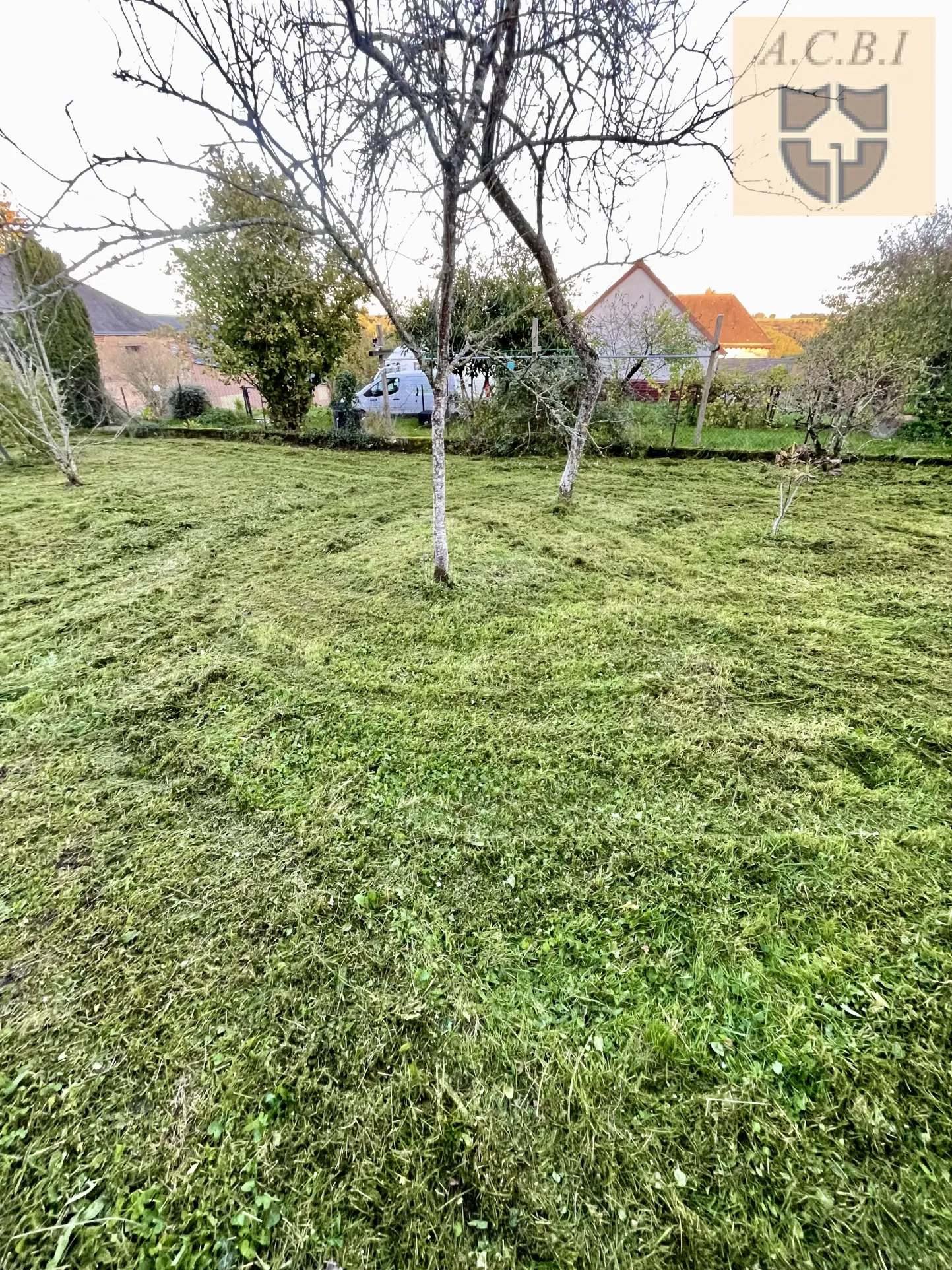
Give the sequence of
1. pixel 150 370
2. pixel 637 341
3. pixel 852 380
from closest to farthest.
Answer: pixel 852 380
pixel 637 341
pixel 150 370

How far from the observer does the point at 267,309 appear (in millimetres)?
8961

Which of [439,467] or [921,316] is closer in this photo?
[439,467]

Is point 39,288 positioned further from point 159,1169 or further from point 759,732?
point 759,732

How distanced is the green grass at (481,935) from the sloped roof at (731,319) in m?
17.5

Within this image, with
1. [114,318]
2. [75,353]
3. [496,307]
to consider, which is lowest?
[496,307]

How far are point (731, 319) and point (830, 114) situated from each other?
15.3m

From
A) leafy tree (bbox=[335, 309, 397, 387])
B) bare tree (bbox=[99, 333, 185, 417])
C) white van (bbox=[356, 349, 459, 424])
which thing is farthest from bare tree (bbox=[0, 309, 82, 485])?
white van (bbox=[356, 349, 459, 424])

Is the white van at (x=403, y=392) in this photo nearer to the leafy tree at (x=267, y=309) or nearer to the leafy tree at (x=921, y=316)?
the leafy tree at (x=267, y=309)

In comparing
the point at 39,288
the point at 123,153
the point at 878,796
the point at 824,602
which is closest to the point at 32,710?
the point at 39,288

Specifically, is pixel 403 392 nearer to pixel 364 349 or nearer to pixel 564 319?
pixel 364 349

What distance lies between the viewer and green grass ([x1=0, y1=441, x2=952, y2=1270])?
99 centimetres

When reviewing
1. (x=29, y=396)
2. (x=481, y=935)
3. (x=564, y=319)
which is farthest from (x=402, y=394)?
(x=481, y=935)

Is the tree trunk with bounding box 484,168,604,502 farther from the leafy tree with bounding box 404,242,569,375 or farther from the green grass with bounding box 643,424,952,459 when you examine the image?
the green grass with bounding box 643,424,952,459

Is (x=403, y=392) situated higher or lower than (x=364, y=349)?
lower
